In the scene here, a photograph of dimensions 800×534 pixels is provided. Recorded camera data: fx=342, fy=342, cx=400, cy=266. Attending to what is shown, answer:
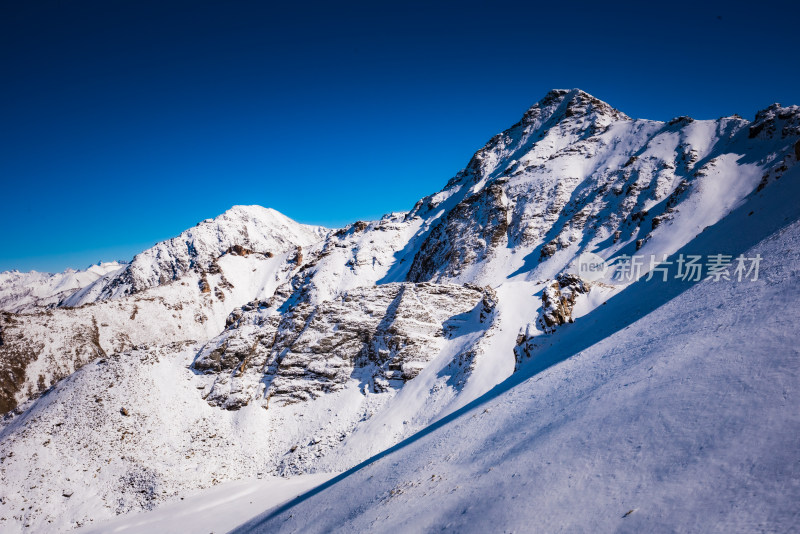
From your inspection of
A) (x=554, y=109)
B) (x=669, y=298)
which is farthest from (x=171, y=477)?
(x=554, y=109)

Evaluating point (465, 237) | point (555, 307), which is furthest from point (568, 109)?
point (555, 307)

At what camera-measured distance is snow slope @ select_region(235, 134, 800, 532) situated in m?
6.49

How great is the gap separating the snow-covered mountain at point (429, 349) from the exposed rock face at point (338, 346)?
0.25m

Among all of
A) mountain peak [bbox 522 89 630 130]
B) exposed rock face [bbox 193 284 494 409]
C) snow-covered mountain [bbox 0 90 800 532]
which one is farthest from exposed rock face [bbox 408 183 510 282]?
mountain peak [bbox 522 89 630 130]

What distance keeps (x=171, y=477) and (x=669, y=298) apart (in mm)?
41906

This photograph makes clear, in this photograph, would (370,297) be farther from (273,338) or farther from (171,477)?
(171,477)

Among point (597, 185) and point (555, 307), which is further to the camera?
point (597, 185)

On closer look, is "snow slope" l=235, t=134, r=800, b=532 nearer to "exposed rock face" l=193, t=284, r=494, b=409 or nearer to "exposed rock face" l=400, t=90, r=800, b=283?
"exposed rock face" l=193, t=284, r=494, b=409

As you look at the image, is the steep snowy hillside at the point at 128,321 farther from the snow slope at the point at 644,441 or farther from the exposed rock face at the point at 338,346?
the snow slope at the point at 644,441

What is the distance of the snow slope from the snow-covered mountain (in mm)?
168

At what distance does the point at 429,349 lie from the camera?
4175cm

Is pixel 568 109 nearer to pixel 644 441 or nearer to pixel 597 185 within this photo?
pixel 597 185

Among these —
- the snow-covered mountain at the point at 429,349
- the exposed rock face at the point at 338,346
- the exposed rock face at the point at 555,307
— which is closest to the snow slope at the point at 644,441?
the snow-covered mountain at the point at 429,349

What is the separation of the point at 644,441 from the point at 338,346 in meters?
39.1
